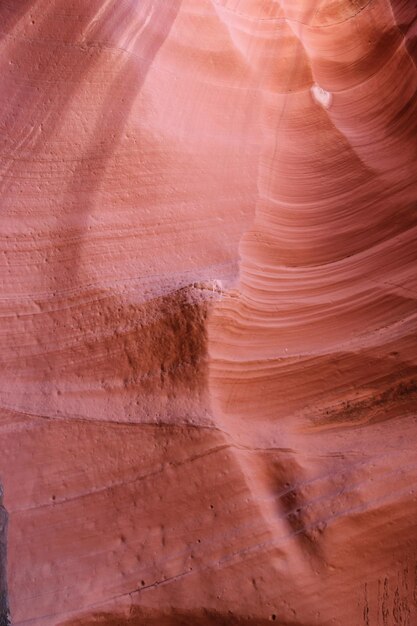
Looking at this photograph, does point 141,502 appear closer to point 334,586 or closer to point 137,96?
point 334,586

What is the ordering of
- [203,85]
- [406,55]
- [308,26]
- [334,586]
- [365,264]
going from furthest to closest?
[308,26] < [406,55] < [203,85] < [365,264] < [334,586]

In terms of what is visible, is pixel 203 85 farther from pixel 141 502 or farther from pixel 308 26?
pixel 141 502

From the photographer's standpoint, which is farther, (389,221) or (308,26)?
(308,26)

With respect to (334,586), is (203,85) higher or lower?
higher

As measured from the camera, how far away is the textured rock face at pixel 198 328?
1.42 m

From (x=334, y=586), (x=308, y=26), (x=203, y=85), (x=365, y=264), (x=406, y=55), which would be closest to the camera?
(x=334, y=586)

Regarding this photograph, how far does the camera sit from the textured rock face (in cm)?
142

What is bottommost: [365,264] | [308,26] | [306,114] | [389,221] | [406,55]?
[365,264]

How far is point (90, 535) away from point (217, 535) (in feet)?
1.32

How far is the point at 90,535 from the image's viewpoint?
144 centimetres

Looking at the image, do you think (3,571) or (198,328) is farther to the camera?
(198,328)

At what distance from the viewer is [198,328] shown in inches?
62.6

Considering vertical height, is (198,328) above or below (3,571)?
above

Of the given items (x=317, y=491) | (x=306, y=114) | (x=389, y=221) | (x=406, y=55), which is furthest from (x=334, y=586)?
(x=406, y=55)
